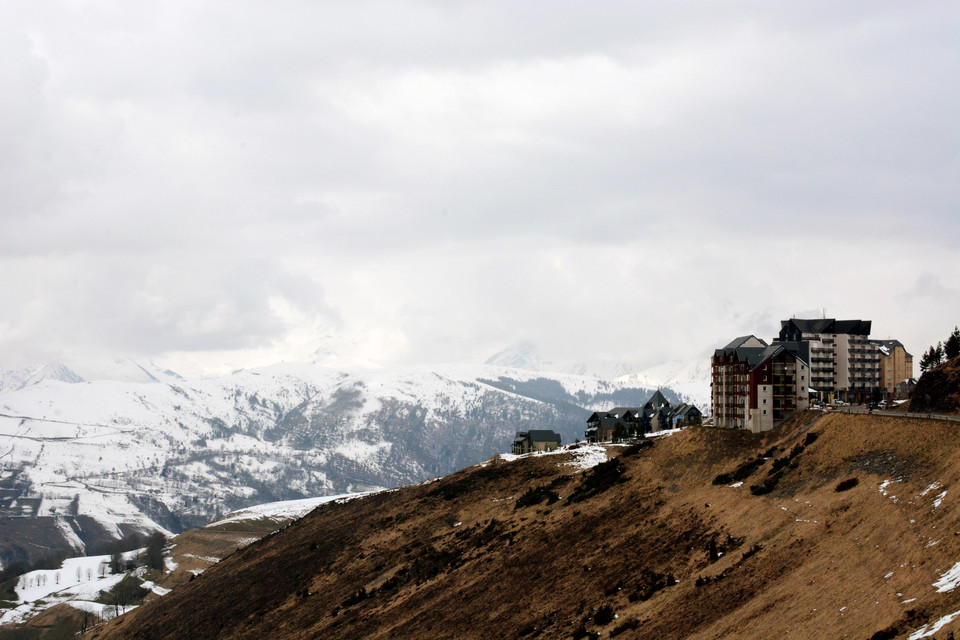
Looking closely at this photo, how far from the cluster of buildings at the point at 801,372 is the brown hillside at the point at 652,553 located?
7.84m

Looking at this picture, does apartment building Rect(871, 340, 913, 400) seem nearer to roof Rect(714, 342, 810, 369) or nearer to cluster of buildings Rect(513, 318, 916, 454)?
cluster of buildings Rect(513, 318, 916, 454)

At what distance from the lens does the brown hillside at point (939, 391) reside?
86625mm

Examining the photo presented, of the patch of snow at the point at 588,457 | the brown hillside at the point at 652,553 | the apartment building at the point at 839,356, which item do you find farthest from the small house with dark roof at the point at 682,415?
the brown hillside at the point at 652,553

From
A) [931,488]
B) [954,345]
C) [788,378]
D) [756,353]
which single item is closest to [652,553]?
[931,488]

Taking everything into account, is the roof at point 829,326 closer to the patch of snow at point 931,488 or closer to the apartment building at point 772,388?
the apartment building at point 772,388

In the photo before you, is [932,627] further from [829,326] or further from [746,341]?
[829,326]

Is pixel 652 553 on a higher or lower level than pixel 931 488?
lower

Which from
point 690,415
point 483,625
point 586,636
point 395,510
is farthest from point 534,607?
point 690,415

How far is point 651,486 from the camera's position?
3794 inches

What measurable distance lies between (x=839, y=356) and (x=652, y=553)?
342ft

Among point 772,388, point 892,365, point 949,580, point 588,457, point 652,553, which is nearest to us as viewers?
point 949,580

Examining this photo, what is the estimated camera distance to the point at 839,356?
162250mm

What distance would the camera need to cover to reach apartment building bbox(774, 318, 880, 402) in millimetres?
160500

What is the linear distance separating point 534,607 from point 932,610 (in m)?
38.7
